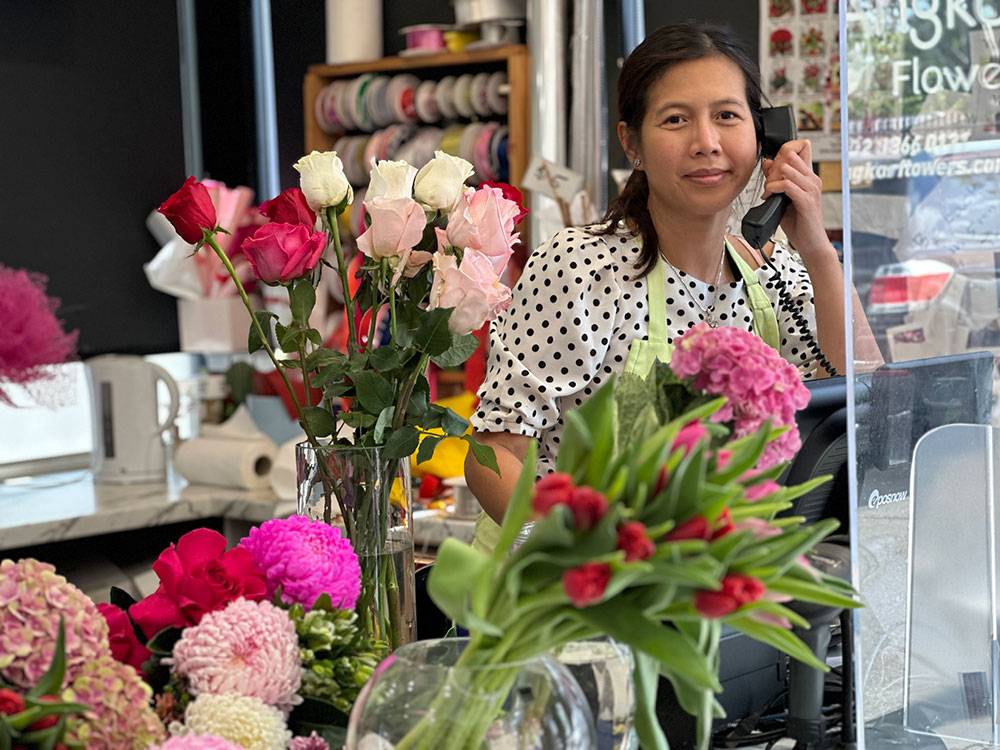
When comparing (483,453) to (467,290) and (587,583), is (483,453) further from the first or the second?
(587,583)

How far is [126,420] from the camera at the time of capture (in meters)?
3.31

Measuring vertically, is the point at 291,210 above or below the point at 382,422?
above

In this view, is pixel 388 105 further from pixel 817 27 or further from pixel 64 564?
pixel 64 564

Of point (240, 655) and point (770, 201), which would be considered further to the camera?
point (770, 201)

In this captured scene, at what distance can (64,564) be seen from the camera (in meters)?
3.08

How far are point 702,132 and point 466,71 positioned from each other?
240 centimetres

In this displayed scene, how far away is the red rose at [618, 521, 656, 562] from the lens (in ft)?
1.84

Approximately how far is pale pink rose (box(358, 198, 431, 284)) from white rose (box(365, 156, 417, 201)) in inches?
0.6

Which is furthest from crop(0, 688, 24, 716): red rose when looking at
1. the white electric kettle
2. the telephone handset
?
the white electric kettle

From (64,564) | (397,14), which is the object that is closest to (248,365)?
(64,564)

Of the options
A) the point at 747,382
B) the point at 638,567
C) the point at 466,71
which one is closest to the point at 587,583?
the point at 638,567

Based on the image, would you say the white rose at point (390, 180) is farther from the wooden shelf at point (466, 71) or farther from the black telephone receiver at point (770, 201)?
the wooden shelf at point (466, 71)

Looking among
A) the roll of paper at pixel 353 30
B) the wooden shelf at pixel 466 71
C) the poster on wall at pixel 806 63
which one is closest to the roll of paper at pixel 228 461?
the wooden shelf at pixel 466 71

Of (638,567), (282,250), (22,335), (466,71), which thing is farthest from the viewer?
(466,71)
